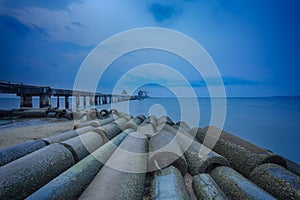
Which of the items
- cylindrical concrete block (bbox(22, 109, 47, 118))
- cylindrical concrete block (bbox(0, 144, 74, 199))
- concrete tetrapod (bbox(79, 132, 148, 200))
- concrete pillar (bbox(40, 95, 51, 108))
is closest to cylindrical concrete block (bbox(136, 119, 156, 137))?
concrete tetrapod (bbox(79, 132, 148, 200))

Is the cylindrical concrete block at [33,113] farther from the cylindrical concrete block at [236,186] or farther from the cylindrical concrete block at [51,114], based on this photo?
the cylindrical concrete block at [236,186]

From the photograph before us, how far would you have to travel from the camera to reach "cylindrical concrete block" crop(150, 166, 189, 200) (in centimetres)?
177

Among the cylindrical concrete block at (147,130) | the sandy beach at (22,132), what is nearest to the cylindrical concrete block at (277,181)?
the cylindrical concrete block at (147,130)

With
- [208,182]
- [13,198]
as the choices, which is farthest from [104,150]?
[208,182]

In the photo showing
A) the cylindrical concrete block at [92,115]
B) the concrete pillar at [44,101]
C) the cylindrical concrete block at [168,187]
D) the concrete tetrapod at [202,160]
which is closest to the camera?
the cylindrical concrete block at [168,187]

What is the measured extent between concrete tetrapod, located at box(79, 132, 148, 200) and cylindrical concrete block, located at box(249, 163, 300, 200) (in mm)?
1530

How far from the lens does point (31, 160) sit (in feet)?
Result: 7.13

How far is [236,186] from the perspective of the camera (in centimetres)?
202

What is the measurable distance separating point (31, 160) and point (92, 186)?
961 millimetres

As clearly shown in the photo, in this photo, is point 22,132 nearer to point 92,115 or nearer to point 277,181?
point 92,115

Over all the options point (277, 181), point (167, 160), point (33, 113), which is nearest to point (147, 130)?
point (167, 160)

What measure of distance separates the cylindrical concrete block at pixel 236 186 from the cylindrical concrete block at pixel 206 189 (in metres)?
0.11

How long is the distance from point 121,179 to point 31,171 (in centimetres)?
106

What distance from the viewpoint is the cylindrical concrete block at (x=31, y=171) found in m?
1.73
